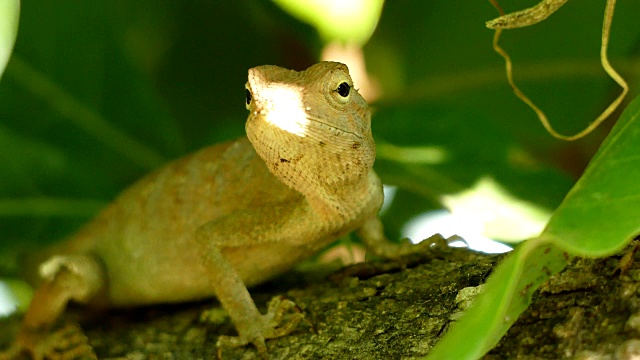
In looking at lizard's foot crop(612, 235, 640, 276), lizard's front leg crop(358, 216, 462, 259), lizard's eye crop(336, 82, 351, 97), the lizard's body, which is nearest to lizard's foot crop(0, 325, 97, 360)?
the lizard's body

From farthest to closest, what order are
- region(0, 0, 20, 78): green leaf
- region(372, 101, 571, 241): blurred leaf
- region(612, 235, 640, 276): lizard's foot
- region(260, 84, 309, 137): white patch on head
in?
1. region(372, 101, 571, 241): blurred leaf
2. region(260, 84, 309, 137): white patch on head
3. region(0, 0, 20, 78): green leaf
4. region(612, 235, 640, 276): lizard's foot

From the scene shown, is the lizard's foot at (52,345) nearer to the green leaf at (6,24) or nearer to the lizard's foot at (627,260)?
the green leaf at (6,24)

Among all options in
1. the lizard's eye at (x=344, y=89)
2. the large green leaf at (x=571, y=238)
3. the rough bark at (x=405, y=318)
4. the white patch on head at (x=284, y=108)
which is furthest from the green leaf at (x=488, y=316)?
the lizard's eye at (x=344, y=89)

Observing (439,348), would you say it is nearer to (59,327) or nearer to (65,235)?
(59,327)

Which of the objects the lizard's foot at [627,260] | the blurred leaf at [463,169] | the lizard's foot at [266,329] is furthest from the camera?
the blurred leaf at [463,169]

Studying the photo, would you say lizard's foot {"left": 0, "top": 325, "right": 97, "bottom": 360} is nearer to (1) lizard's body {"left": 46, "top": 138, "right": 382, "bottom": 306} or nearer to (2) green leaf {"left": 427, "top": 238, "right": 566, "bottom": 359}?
(1) lizard's body {"left": 46, "top": 138, "right": 382, "bottom": 306}

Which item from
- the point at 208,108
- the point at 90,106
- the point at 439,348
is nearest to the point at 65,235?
the point at 90,106
